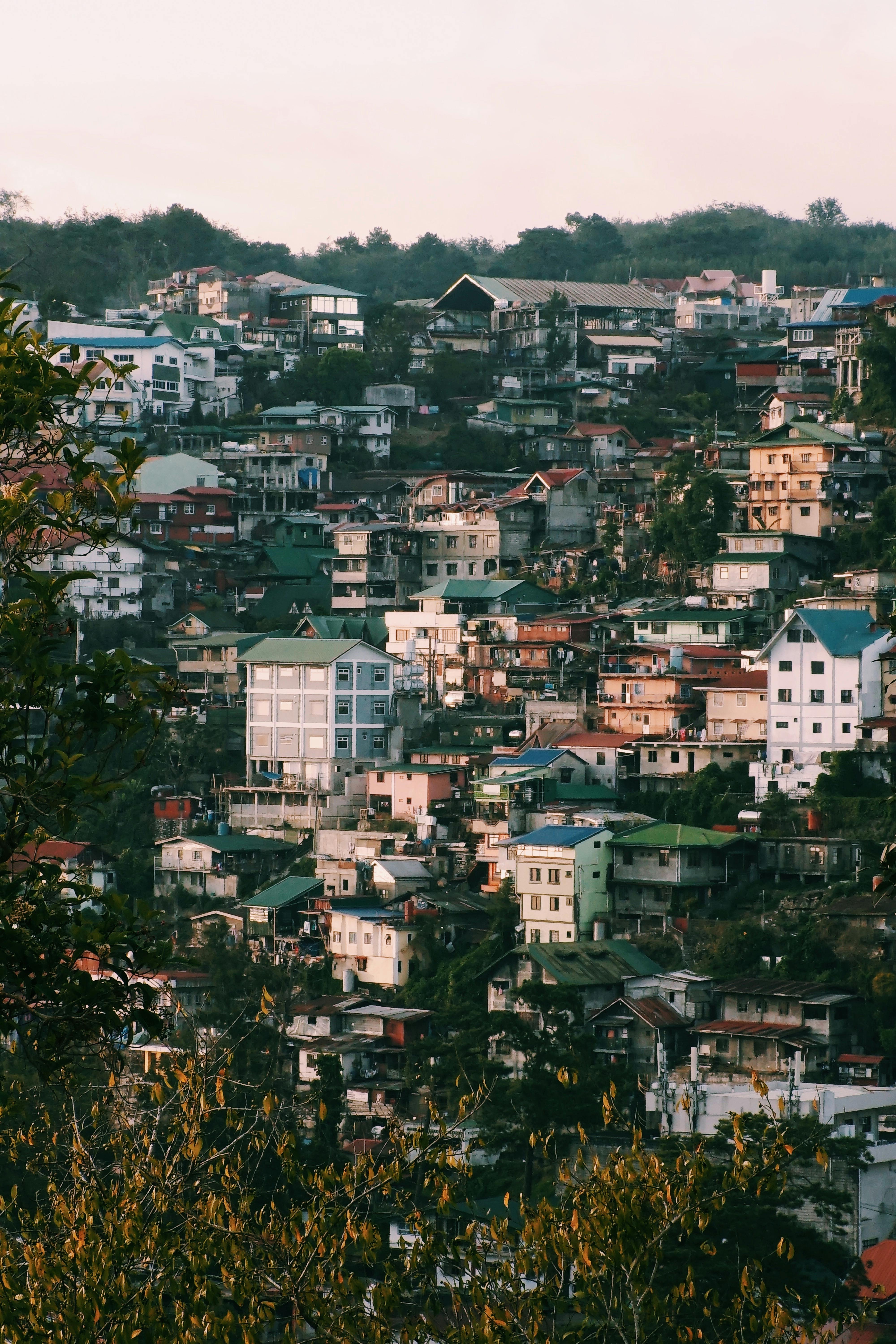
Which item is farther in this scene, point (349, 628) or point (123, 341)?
point (123, 341)

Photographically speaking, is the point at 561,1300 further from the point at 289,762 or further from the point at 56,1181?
the point at 289,762

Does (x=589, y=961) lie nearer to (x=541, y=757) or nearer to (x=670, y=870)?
(x=670, y=870)

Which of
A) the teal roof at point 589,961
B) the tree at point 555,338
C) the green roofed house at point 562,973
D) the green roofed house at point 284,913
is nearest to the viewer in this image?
the green roofed house at point 562,973

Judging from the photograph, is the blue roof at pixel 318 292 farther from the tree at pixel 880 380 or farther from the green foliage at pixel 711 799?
the green foliage at pixel 711 799

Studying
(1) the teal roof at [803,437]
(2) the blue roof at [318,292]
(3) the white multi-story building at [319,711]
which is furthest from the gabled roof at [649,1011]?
(2) the blue roof at [318,292]

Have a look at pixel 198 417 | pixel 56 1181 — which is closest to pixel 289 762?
pixel 198 417

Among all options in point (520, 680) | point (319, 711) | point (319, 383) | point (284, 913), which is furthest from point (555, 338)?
point (284, 913)

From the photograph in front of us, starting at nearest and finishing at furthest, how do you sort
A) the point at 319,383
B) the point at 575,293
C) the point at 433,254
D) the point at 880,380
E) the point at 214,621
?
the point at 880,380 → the point at 214,621 → the point at 319,383 → the point at 575,293 → the point at 433,254
